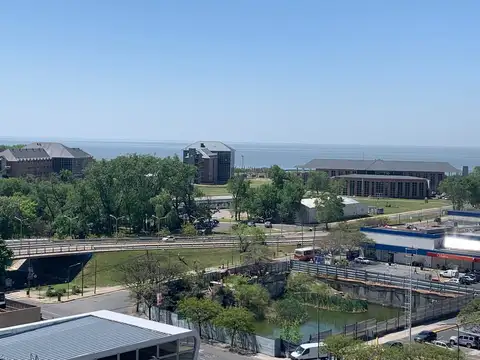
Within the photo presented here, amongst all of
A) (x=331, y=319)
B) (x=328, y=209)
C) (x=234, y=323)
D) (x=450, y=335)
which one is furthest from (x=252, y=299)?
(x=328, y=209)

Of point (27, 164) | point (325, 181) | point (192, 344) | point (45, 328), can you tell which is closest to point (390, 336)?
point (192, 344)

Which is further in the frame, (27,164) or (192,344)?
(27,164)

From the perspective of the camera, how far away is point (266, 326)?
39906mm

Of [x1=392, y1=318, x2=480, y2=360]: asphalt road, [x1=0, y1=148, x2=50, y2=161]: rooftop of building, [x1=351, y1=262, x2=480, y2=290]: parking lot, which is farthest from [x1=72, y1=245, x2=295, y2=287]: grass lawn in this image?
[x1=0, y1=148, x2=50, y2=161]: rooftop of building

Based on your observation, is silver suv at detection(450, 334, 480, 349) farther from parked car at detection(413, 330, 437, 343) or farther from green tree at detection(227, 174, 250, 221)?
green tree at detection(227, 174, 250, 221)

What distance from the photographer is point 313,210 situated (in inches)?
3068

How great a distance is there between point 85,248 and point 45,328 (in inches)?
1261

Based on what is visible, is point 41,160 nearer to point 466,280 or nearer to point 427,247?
point 427,247

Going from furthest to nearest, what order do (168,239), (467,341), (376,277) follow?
(168,239), (376,277), (467,341)

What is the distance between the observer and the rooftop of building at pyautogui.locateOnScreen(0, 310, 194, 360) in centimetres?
1955

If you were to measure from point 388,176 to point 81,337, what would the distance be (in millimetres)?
94638

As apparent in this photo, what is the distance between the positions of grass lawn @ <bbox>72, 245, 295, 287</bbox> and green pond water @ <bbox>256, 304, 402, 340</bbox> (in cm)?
989

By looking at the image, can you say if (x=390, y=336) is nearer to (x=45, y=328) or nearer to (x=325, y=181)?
(x=45, y=328)

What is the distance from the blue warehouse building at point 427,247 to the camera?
5128 cm
